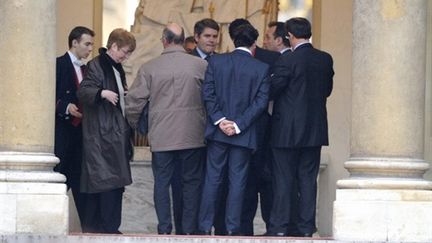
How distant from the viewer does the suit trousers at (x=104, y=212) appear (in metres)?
17.3

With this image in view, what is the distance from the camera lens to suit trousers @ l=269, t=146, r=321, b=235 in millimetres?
16906

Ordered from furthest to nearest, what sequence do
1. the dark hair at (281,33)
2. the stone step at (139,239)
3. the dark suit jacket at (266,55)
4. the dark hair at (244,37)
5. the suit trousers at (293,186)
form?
the dark hair at (281,33), the dark suit jacket at (266,55), the dark hair at (244,37), the suit trousers at (293,186), the stone step at (139,239)

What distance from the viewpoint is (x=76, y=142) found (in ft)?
58.4

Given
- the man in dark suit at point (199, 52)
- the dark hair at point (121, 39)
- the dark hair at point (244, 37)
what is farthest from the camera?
the dark hair at point (121, 39)

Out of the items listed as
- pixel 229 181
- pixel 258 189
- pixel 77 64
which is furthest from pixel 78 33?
pixel 258 189

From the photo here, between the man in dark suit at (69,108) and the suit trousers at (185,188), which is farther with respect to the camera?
the man in dark suit at (69,108)

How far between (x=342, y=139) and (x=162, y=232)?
10.2 ft

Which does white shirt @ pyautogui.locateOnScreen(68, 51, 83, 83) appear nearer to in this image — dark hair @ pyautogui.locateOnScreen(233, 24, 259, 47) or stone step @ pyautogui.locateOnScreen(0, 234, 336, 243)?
dark hair @ pyautogui.locateOnScreen(233, 24, 259, 47)

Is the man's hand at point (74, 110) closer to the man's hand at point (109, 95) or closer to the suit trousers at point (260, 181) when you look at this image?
the man's hand at point (109, 95)

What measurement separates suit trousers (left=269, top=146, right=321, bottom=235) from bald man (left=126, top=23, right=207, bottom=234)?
0.70 m

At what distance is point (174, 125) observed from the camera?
1697 cm

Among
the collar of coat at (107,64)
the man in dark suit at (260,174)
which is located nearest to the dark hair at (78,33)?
the collar of coat at (107,64)

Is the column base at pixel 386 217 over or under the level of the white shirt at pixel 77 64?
under

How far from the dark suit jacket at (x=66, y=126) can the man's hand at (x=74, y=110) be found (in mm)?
59
